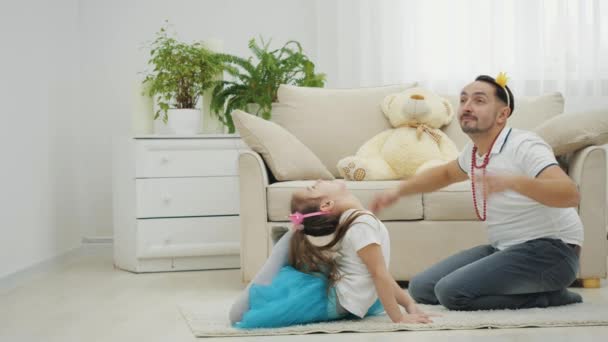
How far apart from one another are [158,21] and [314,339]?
2788mm

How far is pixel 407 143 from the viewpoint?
3186 millimetres

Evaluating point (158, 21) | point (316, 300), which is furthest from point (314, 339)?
point (158, 21)

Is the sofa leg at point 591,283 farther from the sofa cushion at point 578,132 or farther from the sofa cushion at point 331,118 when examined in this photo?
the sofa cushion at point 331,118

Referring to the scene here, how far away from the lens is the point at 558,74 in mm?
4156

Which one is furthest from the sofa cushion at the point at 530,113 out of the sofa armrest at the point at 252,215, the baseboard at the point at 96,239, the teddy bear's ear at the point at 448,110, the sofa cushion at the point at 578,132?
the baseboard at the point at 96,239

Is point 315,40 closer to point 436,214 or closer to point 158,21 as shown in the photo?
point 158,21

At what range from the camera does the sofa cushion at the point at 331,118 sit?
3352 millimetres

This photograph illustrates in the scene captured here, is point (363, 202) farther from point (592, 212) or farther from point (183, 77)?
point (183, 77)

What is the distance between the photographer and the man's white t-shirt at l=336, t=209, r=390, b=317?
2.12 m

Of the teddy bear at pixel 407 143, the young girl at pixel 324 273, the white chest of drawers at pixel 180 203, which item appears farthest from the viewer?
the white chest of drawers at pixel 180 203

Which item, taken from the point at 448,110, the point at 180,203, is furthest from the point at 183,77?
the point at 448,110

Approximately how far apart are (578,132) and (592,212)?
30 centimetres

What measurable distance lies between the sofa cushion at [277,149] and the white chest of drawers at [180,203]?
0.55 meters

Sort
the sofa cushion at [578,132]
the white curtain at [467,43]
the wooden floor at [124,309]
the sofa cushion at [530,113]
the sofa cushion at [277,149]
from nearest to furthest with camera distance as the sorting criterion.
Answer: the wooden floor at [124,309], the sofa cushion at [578,132], the sofa cushion at [277,149], the sofa cushion at [530,113], the white curtain at [467,43]
